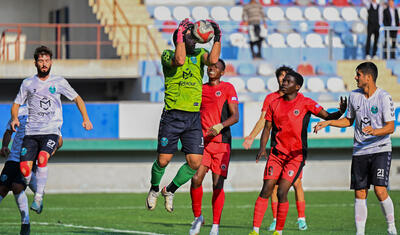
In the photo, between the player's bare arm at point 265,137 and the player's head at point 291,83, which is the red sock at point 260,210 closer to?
the player's bare arm at point 265,137

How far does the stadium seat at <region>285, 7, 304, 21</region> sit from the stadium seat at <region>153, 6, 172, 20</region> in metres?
3.64

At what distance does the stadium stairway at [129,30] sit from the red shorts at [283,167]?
1261cm

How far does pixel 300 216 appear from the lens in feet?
39.0

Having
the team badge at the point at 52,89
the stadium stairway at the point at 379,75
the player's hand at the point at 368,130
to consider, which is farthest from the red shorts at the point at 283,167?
the stadium stairway at the point at 379,75

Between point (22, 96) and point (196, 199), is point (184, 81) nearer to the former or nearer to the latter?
point (196, 199)

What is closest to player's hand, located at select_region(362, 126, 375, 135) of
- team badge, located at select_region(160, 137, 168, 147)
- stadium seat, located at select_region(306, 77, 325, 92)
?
team badge, located at select_region(160, 137, 168, 147)

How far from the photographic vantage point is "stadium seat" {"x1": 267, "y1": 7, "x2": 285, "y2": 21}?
87.2ft

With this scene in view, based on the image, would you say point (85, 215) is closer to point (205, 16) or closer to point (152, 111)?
point (152, 111)

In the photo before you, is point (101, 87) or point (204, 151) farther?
point (101, 87)

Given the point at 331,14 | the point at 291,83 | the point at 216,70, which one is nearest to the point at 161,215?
the point at 216,70

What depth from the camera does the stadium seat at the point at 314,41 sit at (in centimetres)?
2523

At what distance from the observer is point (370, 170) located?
9.85m

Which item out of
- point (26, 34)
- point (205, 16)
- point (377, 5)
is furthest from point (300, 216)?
point (26, 34)

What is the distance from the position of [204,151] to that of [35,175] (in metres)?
2.13
